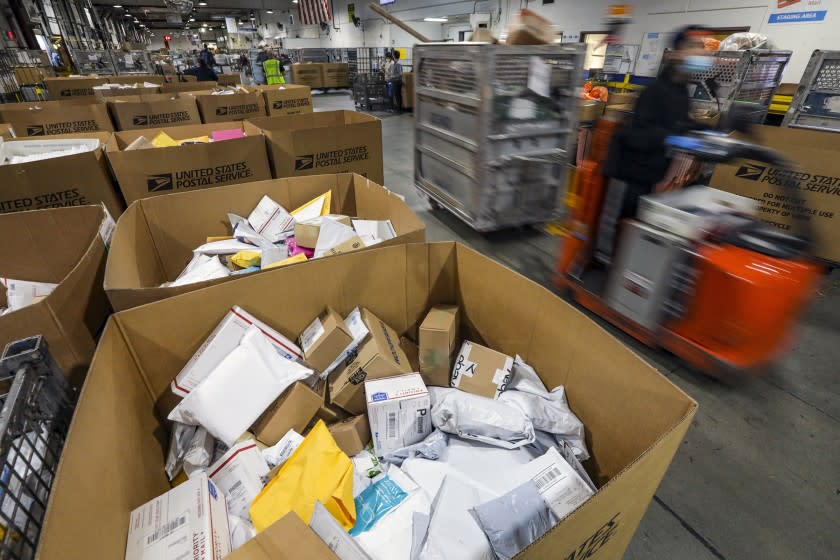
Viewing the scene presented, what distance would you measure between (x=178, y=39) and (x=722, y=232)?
41528 mm

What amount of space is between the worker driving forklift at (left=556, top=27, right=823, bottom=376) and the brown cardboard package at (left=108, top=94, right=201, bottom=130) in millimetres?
4428

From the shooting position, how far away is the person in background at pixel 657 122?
6.48 ft

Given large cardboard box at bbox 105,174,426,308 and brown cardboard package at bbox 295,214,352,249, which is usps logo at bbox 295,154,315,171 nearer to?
large cardboard box at bbox 105,174,426,308

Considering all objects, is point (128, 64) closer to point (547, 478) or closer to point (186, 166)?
point (186, 166)

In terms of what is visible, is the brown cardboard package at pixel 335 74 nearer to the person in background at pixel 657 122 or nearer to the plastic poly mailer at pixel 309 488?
the person in background at pixel 657 122

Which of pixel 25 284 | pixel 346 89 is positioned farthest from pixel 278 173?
pixel 346 89

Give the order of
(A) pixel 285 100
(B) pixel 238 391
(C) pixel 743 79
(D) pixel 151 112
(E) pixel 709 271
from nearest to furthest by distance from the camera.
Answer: (B) pixel 238 391 → (E) pixel 709 271 → (C) pixel 743 79 → (D) pixel 151 112 → (A) pixel 285 100

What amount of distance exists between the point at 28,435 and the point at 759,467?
8.63 feet

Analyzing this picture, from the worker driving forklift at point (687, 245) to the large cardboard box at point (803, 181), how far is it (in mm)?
1229

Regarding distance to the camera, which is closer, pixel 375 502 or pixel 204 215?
pixel 375 502

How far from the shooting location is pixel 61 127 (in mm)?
4012

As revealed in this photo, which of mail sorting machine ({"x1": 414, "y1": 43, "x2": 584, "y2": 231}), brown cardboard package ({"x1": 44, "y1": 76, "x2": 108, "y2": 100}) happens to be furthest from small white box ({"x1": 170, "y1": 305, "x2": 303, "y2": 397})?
brown cardboard package ({"x1": 44, "y1": 76, "x2": 108, "y2": 100})

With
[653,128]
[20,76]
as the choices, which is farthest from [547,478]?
[20,76]

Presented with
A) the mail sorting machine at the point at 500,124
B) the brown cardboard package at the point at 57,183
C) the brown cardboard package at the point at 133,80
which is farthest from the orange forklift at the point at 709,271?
the brown cardboard package at the point at 133,80
